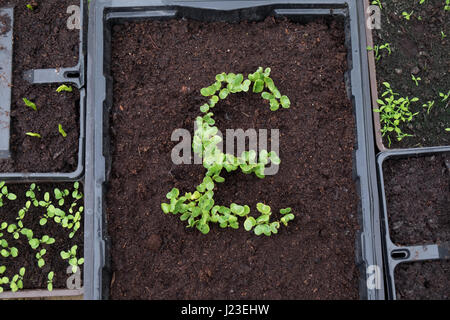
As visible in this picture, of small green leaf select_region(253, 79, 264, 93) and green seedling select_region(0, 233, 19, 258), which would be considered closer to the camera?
small green leaf select_region(253, 79, 264, 93)

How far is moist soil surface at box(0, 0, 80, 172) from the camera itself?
1.94 m

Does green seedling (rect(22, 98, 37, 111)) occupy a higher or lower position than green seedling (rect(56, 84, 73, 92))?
lower

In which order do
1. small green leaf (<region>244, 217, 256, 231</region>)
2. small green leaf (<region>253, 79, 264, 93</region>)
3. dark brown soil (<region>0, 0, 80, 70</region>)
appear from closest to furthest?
small green leaf (<region>244, 217, 256, 231</region>) → small green leaf (<region>253, 79, 264, 93</region>) → dark brown soil (<region>0, 0, 80, 70</region>)

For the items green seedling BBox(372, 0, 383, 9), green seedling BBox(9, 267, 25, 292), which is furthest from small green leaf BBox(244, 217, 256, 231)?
green seedling BBox(372, 0, 383, 9)

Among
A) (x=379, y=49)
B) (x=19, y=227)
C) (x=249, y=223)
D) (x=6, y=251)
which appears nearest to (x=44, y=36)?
(x=19, y=227)

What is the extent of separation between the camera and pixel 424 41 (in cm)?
210

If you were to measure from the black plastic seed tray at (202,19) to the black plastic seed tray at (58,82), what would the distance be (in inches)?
3.9

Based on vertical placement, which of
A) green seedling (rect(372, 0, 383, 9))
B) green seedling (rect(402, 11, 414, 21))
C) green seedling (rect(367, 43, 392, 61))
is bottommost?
green seedling (rect(367, 43, 392, 61))

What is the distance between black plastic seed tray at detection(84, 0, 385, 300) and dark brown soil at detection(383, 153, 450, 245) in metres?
0.16

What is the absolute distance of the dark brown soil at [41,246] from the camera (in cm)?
192

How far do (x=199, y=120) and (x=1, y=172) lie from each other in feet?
2.97

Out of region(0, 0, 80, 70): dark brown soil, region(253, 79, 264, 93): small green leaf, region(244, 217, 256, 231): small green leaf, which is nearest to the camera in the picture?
region(244, 217, 256, 231): small green leaf

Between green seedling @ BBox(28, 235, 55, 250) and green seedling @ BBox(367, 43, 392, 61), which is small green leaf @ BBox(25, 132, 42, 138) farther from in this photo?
green seedling @ BBox(367, 43, 392, 61)

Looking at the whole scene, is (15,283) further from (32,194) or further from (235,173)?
(235,173)
